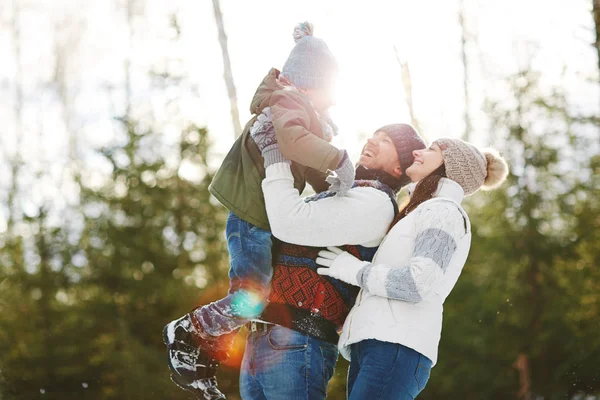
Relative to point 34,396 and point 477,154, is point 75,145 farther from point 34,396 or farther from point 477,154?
point 477,154

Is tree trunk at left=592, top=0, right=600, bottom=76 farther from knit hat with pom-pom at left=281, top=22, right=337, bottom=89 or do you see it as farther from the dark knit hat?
knit hat with pom-pom at left=281, top=22, right=337, bottom=89

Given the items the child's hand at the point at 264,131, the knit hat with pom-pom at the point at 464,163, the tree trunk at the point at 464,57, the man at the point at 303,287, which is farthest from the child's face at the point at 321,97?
the tree trunk at the point at 464,57

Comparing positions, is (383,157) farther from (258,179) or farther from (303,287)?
(303,287)

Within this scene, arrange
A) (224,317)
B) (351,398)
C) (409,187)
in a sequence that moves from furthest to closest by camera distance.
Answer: (409,187)
(224,317)
(351,398)

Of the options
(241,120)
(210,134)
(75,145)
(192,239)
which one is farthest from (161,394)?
(75,145)

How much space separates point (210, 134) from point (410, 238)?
562 cm

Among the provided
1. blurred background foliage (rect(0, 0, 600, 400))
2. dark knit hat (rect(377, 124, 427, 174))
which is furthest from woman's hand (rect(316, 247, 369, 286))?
blurred background foliage (rect(0, 0, 600, 400))

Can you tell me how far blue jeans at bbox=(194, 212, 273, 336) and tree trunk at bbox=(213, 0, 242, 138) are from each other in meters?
6.19

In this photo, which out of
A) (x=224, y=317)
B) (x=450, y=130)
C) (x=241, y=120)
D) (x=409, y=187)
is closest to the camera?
(x=224, y=317)

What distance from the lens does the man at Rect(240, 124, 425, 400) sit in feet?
7.22

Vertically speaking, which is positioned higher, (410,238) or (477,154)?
(477,154)

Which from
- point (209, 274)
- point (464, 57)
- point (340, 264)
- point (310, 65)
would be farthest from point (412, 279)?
point (464, 57)

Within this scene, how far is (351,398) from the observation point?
2.18 m

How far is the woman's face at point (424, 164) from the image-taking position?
250cm
